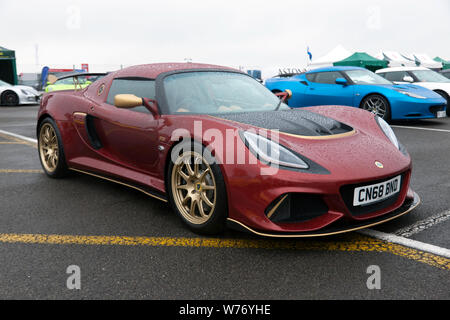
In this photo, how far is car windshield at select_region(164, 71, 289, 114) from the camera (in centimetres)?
322

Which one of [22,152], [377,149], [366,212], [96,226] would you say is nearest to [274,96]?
[377,149]

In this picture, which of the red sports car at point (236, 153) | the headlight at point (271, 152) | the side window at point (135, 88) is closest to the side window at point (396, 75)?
the red sports car at point (236, 153)

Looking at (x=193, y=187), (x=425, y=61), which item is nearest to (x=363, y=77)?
(x=193, y=187)

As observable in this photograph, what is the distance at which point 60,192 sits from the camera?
395 cm

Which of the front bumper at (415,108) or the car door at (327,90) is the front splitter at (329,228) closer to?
the front bumper at (415,108)

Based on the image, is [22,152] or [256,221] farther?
[22,152]

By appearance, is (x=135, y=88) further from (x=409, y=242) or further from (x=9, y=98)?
(x=9, y=98)

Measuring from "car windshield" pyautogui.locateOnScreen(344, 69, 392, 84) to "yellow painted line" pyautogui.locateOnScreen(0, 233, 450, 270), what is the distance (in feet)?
22.4

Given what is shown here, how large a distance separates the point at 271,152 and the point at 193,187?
630 mm

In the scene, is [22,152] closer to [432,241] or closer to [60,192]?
[60,192]

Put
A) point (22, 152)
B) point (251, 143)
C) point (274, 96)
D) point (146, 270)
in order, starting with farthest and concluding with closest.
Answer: point (22, 152)
point (274, 96)
point (251, 143)
point (146, 270)

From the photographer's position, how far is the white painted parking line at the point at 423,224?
2.79 metres

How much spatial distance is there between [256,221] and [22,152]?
4667 millimetres

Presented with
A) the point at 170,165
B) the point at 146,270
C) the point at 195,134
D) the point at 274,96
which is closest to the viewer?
the point at 146,270
